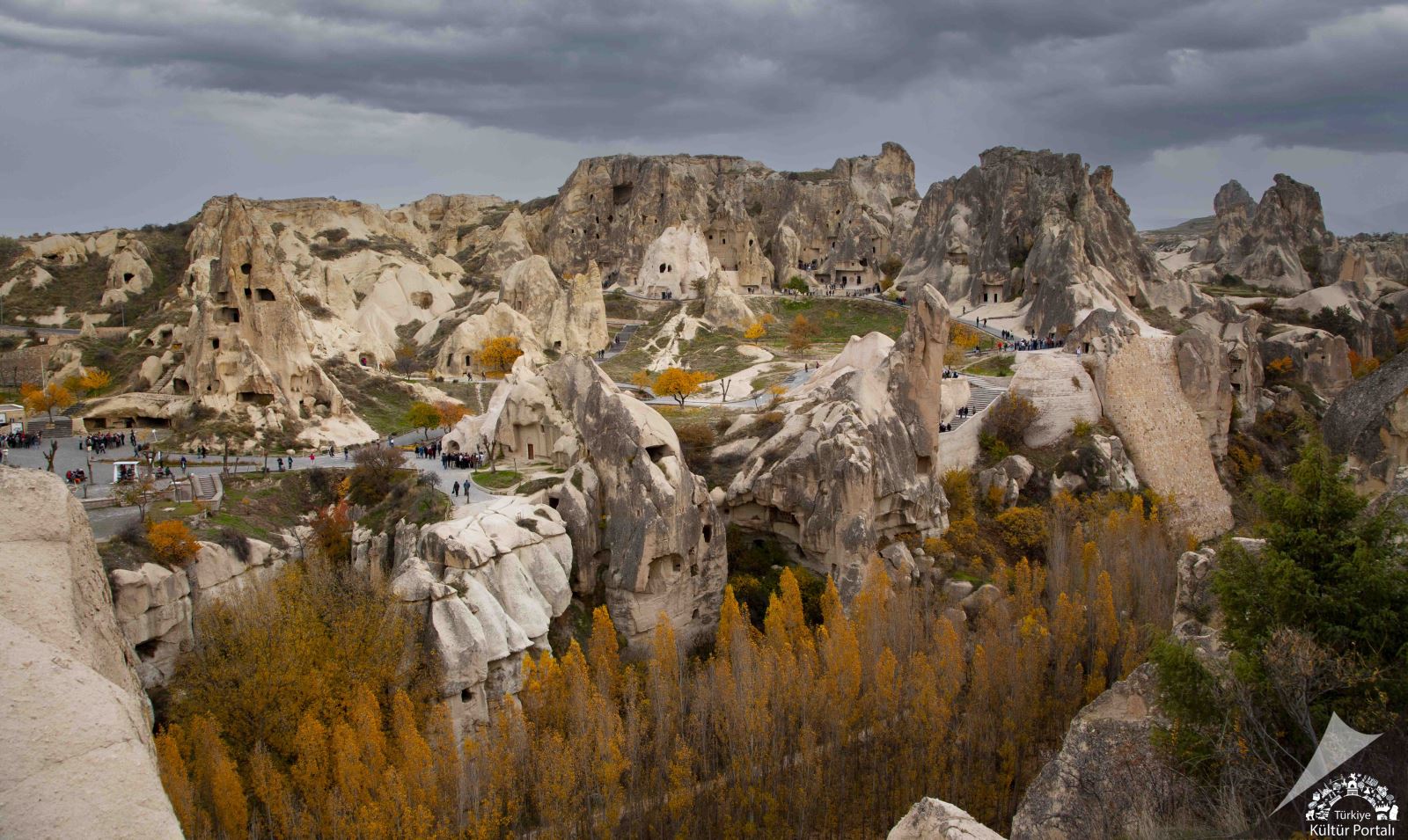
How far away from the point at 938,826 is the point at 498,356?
181ft

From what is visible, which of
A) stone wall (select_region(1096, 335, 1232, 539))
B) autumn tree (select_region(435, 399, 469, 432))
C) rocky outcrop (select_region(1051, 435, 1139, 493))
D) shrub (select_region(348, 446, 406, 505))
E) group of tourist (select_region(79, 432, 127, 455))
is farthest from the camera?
autumn tree (select_region(435, 399, 469, 432))

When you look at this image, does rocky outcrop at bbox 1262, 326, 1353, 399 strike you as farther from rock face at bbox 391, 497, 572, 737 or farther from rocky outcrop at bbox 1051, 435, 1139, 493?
rock face at bbox 391, 497, 572, 737

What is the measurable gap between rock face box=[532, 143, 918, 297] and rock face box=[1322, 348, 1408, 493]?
5162 cm

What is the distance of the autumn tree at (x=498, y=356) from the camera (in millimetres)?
62312

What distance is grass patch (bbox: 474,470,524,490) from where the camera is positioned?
1250 inches

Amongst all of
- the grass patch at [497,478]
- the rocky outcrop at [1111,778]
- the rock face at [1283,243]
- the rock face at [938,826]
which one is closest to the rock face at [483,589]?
the grass patch at [497,478]

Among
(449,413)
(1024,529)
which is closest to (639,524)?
(1024,529)

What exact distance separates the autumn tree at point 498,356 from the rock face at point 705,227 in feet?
59.3

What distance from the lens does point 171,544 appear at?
77.2 ft

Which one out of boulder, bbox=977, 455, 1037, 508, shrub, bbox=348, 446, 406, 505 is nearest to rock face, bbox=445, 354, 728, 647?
shrub, bbox=348, 446, 406, 505

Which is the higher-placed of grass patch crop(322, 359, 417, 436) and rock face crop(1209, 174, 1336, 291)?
rock face crop(1209, 174, 1336, 291)

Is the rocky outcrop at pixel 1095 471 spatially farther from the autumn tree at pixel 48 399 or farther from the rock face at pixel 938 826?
the autumn tree at pixel 48 399

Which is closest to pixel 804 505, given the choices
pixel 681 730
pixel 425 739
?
pixel 681 730

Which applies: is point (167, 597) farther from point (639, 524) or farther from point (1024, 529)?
point (1024, 529)
